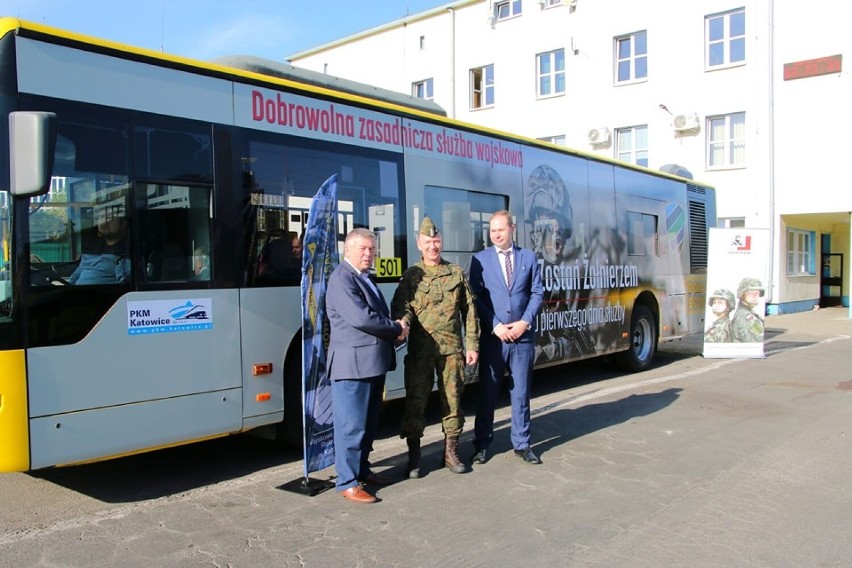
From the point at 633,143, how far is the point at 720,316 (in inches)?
586

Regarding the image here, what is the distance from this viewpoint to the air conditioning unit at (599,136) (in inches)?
1008

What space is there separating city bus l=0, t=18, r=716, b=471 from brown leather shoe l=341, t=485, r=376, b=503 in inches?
39.7

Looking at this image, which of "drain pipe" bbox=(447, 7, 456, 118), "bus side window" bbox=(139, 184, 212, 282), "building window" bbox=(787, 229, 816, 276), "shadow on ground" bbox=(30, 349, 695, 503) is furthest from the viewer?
"drain pipe" bbox=(447, 7, 456, 118)

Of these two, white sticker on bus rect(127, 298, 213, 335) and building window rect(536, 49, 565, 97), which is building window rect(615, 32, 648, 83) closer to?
building window rect(536, 49, 565, 97)

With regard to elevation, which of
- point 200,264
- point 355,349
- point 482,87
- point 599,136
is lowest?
point 355,349

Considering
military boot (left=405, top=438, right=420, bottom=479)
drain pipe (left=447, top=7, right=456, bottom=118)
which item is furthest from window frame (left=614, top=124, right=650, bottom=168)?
military boot (left=405, top=438, right=420, bottom=479)

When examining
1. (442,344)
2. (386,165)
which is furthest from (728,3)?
(442,344)

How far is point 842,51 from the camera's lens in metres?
21.0

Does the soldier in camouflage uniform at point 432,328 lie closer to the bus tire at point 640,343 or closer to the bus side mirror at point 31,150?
the bus side mirror at point 31,150

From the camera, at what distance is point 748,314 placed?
1196cm

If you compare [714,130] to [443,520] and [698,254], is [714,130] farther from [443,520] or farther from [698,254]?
[443,520]

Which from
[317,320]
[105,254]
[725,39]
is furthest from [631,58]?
[105,254]

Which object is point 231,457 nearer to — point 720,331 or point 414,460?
point 414,460

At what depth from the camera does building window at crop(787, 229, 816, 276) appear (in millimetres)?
24078
